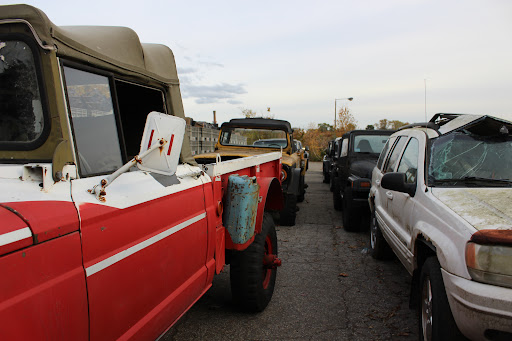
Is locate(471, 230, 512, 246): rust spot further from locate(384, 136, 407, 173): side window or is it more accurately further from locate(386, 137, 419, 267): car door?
locate(384, 136, 407, 173): side window

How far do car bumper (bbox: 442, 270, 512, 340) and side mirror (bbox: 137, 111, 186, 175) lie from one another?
1905 millimetres

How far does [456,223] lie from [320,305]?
1921 millimetres

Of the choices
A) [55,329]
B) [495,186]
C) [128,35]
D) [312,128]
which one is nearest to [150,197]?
[55,329]

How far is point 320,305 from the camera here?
13.5ft

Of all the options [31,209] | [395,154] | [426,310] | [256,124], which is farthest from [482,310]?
[256,124]

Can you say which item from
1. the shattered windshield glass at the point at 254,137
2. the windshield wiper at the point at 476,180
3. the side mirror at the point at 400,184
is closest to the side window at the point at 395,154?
the side mirror at the point at 400,184

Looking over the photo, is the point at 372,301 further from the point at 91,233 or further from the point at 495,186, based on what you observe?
the point at 91,233

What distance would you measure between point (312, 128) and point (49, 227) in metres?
43.3

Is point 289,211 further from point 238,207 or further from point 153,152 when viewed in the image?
point 153,152

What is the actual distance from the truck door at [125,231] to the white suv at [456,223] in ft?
5.55

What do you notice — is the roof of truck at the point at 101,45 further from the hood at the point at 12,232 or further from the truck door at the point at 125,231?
the hood at the point at 12,232

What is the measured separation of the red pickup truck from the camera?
1437mm

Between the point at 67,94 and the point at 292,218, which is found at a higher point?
the point at 67,94

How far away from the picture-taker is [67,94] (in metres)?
1.92
